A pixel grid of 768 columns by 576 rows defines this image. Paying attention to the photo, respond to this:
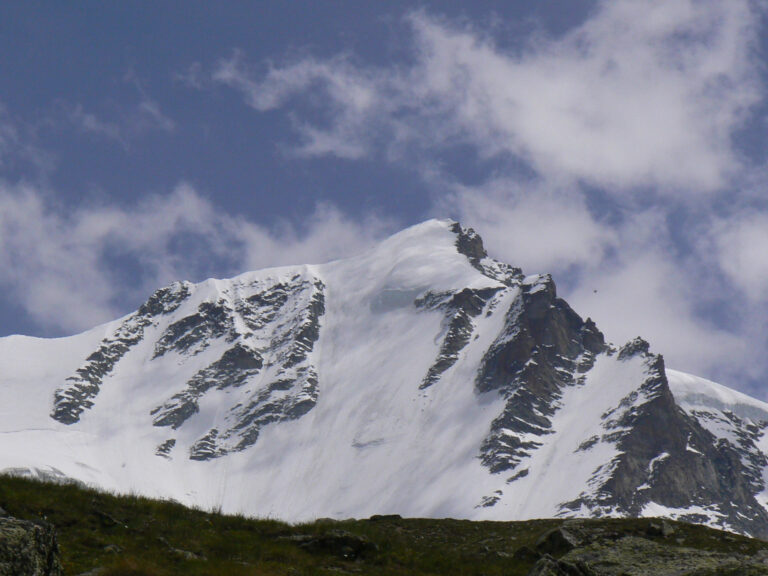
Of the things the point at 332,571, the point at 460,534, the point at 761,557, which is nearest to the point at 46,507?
the point at 332,571

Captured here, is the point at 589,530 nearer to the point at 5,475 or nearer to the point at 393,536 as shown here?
the point at 393,536

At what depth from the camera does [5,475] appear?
899 inches

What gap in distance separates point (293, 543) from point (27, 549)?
1014 cm

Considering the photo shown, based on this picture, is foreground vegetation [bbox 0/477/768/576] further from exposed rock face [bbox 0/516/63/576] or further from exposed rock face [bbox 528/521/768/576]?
exposed rock face [bbox 0/516/63/576]

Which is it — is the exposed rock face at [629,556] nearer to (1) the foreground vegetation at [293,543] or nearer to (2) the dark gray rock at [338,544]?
(1) the foreground vegetation at [293,543]

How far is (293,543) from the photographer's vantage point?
22.1 metres

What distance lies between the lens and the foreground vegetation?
727 inches

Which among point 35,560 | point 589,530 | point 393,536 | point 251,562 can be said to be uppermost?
point 589,530

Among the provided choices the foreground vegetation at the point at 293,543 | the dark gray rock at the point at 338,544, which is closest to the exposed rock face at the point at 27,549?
the foreground vegetation at the point at 293,543

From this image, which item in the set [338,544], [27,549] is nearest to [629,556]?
[338,544]

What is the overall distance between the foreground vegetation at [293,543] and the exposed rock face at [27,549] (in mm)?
3010

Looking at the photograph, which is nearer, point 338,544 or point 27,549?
point 27,549

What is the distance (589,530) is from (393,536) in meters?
4.62

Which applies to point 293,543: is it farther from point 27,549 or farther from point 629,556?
point 27,549
